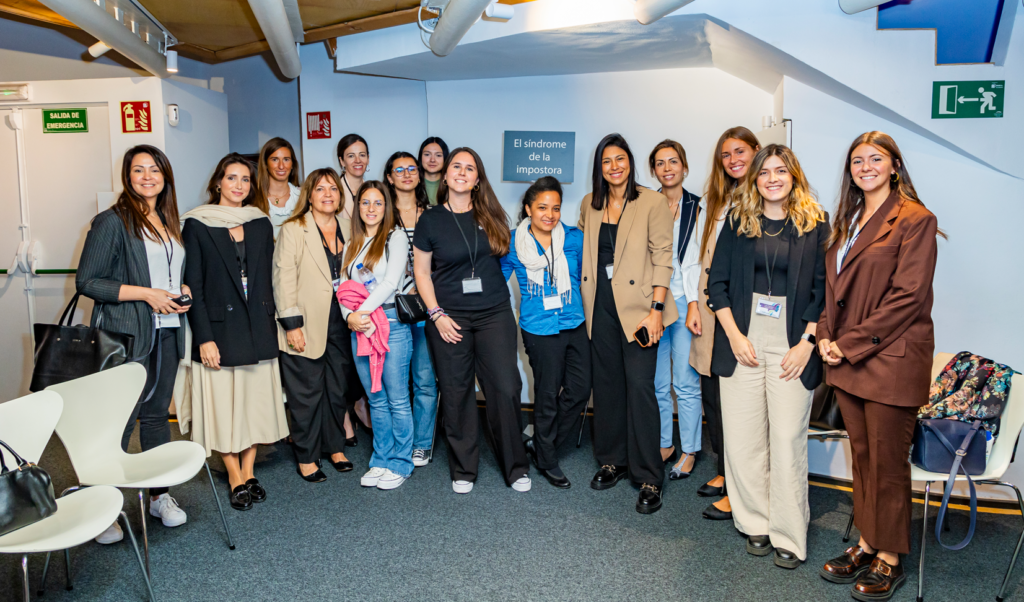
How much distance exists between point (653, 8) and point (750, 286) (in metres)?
1.41

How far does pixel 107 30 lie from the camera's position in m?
3.45

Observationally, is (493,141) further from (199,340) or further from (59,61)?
(59,61)

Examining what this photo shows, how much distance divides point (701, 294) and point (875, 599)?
1462 mm

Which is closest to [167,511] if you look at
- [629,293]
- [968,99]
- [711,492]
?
[629,293]

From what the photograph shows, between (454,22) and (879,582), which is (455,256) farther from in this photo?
(879,582)

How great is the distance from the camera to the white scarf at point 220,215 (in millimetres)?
3047

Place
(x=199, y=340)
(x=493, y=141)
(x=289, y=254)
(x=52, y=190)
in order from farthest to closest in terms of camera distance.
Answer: (x=493, y=141), (x=52, y=190), (x=289, y=254), (x=199, y=340)

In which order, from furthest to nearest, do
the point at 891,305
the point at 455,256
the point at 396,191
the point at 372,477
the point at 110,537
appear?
the point at 396,191, the point at 372,477, the point at 455,256, the point at 110,537, the point at 891,305

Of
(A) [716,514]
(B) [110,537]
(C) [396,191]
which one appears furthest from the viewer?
(C) [396,191]

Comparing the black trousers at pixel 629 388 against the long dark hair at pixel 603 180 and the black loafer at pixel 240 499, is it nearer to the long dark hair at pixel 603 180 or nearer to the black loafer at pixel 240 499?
the long dark hair at pixel 603 180

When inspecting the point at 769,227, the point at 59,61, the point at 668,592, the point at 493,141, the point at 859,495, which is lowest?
the point at 668,592

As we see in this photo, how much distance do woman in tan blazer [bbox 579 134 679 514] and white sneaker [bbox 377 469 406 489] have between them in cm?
106

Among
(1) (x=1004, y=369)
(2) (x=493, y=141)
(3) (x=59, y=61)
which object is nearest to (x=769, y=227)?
(1) (x=1004, y=369)

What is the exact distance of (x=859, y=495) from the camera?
250 cm
